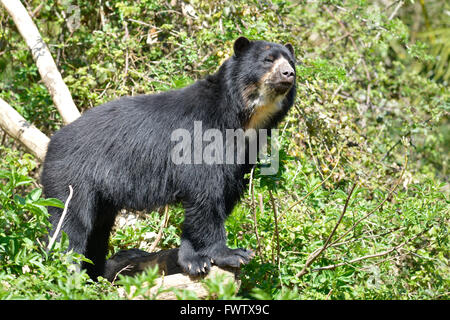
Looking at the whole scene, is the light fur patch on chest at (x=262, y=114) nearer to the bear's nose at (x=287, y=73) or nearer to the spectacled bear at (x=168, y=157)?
the spectacled bear at (x=168, y=157)

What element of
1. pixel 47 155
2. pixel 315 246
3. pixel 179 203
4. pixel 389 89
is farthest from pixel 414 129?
pixel 47 155

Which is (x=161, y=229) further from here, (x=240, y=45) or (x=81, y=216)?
(x=240, y=45)

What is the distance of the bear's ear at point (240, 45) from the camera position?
4977 mm

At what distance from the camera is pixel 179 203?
5.01m

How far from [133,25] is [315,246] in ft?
14.3

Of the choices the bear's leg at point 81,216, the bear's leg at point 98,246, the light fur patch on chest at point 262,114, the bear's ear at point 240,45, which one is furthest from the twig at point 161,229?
the bear's ear at point 240,45

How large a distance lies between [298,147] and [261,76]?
1.65 metres

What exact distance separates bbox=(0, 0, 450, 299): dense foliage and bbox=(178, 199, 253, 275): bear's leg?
0.95ft

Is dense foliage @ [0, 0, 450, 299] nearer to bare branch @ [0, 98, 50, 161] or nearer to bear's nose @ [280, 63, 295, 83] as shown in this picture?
bare branch @ [0, 98, 50, 161]

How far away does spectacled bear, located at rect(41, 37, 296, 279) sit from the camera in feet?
15.3

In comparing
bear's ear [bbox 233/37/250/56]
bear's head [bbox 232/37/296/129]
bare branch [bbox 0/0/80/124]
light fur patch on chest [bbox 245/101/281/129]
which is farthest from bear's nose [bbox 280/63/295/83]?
bare branch [bbox 0/0/80/124]
